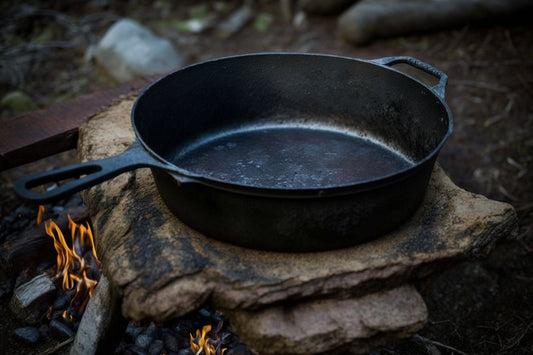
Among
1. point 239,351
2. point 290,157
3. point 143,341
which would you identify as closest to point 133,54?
point 290,157

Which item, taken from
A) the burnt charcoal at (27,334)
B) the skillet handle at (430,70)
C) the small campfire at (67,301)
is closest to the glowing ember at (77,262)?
the small campfire at (67,301)

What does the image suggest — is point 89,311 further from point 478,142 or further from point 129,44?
point 129,44

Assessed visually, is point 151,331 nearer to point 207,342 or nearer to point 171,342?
point 171,342

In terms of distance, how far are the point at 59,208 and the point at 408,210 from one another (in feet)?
5.45

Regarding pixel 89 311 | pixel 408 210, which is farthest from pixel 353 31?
pixel 89 311

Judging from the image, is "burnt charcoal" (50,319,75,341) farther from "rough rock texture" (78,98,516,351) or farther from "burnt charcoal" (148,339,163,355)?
"rough rock texture" (78,98,516,351)

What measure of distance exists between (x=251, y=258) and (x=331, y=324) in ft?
0.93

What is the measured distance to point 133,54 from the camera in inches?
145

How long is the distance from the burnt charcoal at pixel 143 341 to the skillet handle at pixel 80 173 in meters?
0.72

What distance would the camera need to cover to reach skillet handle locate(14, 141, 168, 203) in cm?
107

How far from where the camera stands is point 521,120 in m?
2.96

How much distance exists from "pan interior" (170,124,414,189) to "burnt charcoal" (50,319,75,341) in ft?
2.38

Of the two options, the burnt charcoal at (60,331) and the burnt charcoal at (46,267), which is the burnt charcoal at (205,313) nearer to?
the burnt charcoal at (60,331)

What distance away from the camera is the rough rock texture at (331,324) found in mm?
1147
